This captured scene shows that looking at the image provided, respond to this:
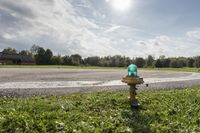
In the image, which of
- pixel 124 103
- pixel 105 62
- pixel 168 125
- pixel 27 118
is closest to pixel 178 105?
pixel 124 103

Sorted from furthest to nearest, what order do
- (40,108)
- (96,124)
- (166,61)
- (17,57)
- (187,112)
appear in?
(166,61)
(17,57)
(187,112)
(40,108)
(96,124)

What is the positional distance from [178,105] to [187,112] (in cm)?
78

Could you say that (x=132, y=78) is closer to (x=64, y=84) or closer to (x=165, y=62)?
(x=64, y=84)

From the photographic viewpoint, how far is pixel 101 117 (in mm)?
5914

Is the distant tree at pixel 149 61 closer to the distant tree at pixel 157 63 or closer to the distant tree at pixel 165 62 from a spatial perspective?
the distant tree at pixel 157 63

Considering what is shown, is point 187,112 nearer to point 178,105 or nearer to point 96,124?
point 178,105

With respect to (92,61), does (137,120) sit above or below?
below

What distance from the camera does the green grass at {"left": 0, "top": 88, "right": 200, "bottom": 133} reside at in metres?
5.04

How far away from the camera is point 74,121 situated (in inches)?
215

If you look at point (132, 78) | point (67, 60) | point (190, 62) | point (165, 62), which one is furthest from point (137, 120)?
point (190, 62)

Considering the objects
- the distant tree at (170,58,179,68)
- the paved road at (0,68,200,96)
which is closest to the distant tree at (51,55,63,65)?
the distant tree at (170,58,179,68)

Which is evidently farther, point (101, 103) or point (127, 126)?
point (101, 103)

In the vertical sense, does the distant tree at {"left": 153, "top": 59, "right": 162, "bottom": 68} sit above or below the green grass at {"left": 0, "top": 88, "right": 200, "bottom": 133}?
above

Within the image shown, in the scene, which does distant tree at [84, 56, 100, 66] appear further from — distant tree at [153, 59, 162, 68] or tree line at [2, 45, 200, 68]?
distant tree at [153, 59, 162, 68]
